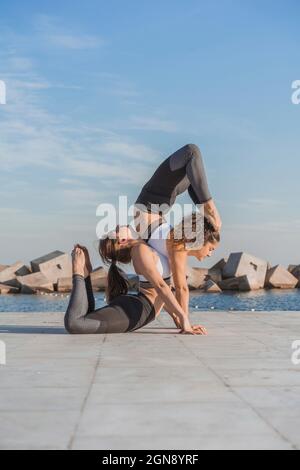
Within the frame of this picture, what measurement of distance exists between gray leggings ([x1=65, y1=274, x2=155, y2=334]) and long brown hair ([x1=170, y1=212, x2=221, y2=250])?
1.60 ft

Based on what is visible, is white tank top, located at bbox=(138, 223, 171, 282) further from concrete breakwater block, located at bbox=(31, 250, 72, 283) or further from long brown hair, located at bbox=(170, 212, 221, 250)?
concrete breakwater block, located at bbox=(31, 250, 72, 283)

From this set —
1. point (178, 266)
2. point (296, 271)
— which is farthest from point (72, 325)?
point (296, 271)

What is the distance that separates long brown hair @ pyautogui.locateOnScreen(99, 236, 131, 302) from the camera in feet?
17.0

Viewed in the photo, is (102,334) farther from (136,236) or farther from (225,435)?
(225,435)

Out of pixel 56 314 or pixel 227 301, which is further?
pixel 227 301

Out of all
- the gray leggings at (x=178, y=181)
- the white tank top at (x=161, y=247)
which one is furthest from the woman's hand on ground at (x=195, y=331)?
the gray leggings at (x=178, y=181)

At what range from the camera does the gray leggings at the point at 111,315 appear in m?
5.34

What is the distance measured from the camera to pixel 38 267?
38281mm

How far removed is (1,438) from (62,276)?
35.5 meters

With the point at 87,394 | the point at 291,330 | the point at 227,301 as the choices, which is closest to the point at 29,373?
the point at 87,394

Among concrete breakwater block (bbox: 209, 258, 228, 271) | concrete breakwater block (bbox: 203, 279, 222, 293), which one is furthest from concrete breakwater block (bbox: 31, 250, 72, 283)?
concrete breakwater block (bbox: 209, 258, 228, 271)

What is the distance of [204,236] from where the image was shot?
16.9ft

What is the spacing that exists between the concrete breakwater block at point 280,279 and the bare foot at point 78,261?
Answer: 36644 mm

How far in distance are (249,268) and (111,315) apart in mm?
34934
